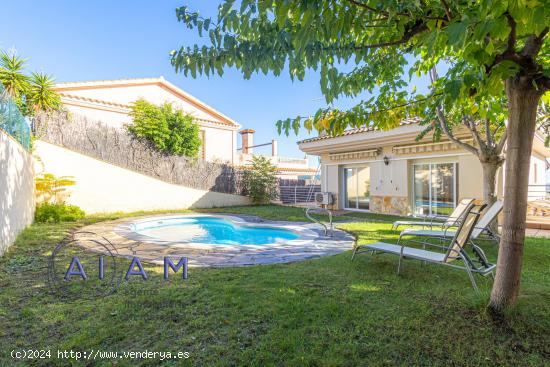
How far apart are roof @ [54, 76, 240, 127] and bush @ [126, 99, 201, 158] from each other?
13.8 ft

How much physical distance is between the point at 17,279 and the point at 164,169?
12.1m

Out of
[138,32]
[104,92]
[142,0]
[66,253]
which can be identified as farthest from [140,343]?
[104,92]

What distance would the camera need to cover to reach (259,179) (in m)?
18.5

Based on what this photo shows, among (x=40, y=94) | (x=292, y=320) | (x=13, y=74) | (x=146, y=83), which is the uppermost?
(x=146, y=83)

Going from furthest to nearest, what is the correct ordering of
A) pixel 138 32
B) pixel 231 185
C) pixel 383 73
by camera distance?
pixel 231 185, pixel 138 32, pixel 383 73

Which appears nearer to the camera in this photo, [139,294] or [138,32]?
[139,294]

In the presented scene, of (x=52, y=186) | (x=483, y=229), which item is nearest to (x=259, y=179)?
(x=52, y=186)

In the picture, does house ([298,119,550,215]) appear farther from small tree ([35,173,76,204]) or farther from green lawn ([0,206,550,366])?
small tree ([35,173,76,204])

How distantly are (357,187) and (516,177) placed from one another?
43.0 feet

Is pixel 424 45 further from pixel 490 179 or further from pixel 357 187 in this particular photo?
pixel 357 187

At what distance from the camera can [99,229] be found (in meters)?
9.38

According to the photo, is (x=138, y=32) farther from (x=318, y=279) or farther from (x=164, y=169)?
(x=318, y=279)

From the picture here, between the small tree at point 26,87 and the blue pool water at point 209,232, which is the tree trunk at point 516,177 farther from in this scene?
the small tree at point 26,87

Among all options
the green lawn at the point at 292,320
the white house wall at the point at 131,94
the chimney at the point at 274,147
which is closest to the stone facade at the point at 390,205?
the green lawn at the point at 292,320
